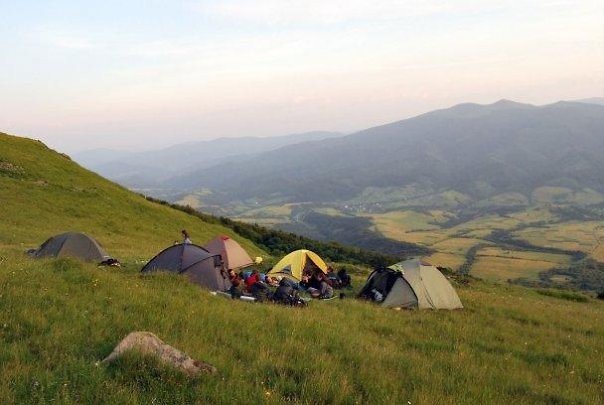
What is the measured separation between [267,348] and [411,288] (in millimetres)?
10996

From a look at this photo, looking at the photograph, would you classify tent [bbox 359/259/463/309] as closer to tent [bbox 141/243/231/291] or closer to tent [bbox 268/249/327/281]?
tent [bbox 268/249/327/281]

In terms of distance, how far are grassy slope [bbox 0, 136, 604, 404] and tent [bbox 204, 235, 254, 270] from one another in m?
13.0

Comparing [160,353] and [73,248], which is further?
[73,248]

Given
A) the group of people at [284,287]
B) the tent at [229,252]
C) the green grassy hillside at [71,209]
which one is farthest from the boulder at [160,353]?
the tent at [229,252]

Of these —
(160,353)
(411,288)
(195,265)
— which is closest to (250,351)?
(160,353)

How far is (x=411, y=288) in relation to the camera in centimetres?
1889

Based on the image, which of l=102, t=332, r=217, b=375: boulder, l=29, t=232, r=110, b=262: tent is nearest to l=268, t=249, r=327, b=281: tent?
l=29, t=232, r=110, b=262: tent

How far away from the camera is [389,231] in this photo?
184750mm

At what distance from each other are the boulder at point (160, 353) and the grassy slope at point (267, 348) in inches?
7.4

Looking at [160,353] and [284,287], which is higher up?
[160,353]

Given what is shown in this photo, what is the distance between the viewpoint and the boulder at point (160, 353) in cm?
727

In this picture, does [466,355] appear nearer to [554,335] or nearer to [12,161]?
[554,335]

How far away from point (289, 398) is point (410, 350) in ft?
16.8

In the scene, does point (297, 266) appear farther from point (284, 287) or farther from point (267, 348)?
point (267, 348)
